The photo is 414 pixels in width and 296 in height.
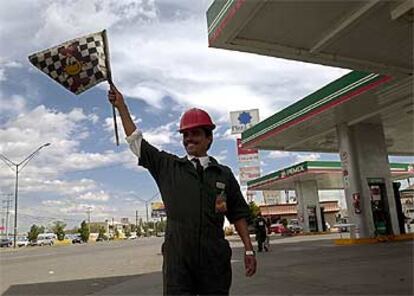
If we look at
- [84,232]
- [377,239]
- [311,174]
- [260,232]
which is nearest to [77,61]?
[260,232]

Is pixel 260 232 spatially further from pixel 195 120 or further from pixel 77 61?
pixel 195 120

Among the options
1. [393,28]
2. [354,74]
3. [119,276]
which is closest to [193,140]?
[393,28]

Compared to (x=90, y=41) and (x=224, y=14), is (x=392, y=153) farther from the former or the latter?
(x=90, y=41)

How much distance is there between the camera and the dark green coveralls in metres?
3.08

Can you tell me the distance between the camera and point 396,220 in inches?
743

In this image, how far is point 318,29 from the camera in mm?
9203

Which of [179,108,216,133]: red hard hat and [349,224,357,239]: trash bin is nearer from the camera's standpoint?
[179,108,216,133]: red hard hat

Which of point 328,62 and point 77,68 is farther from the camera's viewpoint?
point 328,62

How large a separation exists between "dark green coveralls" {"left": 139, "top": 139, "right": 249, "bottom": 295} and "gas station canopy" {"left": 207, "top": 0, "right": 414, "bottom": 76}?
5.28 metres

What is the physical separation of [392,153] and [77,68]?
1093 inches

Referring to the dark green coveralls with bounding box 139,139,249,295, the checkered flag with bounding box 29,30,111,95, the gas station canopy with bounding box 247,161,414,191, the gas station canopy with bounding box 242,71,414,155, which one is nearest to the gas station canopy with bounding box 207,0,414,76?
the gas station canopy with bounding box 242,71,414,155

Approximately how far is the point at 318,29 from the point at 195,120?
6593 millimetres

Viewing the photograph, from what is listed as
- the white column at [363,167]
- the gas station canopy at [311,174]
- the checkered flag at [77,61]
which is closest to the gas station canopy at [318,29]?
the checkered flag at [77,61]

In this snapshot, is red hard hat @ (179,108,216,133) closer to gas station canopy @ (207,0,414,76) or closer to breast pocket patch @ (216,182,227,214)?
breast pocket patch @ (216,182,227,214)
